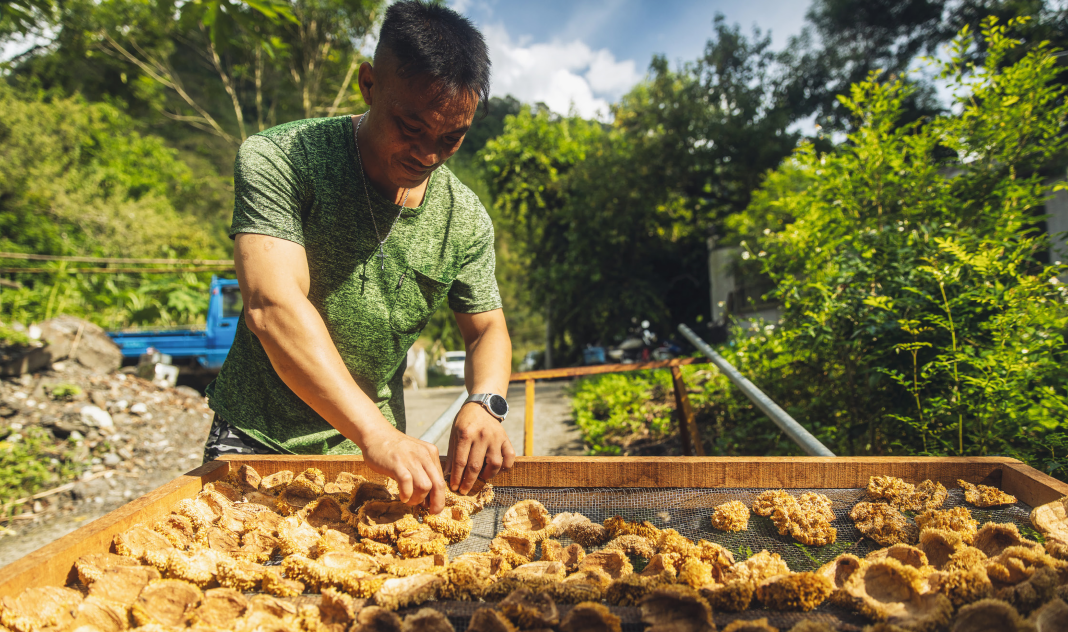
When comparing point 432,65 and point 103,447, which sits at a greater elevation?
point 432,65

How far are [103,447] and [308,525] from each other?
5375mm

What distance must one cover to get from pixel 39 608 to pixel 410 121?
111 cm

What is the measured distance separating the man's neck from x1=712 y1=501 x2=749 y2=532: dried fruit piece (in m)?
1.16

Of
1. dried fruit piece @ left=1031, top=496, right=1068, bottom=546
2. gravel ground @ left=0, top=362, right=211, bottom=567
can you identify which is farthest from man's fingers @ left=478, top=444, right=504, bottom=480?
gravel ground @ left=0, top=362, right=211, bottom=567

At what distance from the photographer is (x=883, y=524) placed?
115 centimetres

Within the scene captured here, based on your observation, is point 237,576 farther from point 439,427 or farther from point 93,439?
point 93,439

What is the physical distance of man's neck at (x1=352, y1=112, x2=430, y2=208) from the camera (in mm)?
1494

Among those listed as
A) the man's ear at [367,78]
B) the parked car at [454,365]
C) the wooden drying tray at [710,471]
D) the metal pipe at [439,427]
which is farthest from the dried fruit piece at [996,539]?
the parked car at [454,365]

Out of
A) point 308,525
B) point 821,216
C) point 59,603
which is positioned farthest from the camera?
point 821,216

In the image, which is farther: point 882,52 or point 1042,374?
point 882,52

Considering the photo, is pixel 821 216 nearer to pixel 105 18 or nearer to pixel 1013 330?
pixel 1013 330

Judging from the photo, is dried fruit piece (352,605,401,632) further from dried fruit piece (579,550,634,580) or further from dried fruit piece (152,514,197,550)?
dried fruit piece (152,514,197,550)

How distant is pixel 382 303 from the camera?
1.60m

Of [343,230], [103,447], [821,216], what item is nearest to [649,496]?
[343,230]
